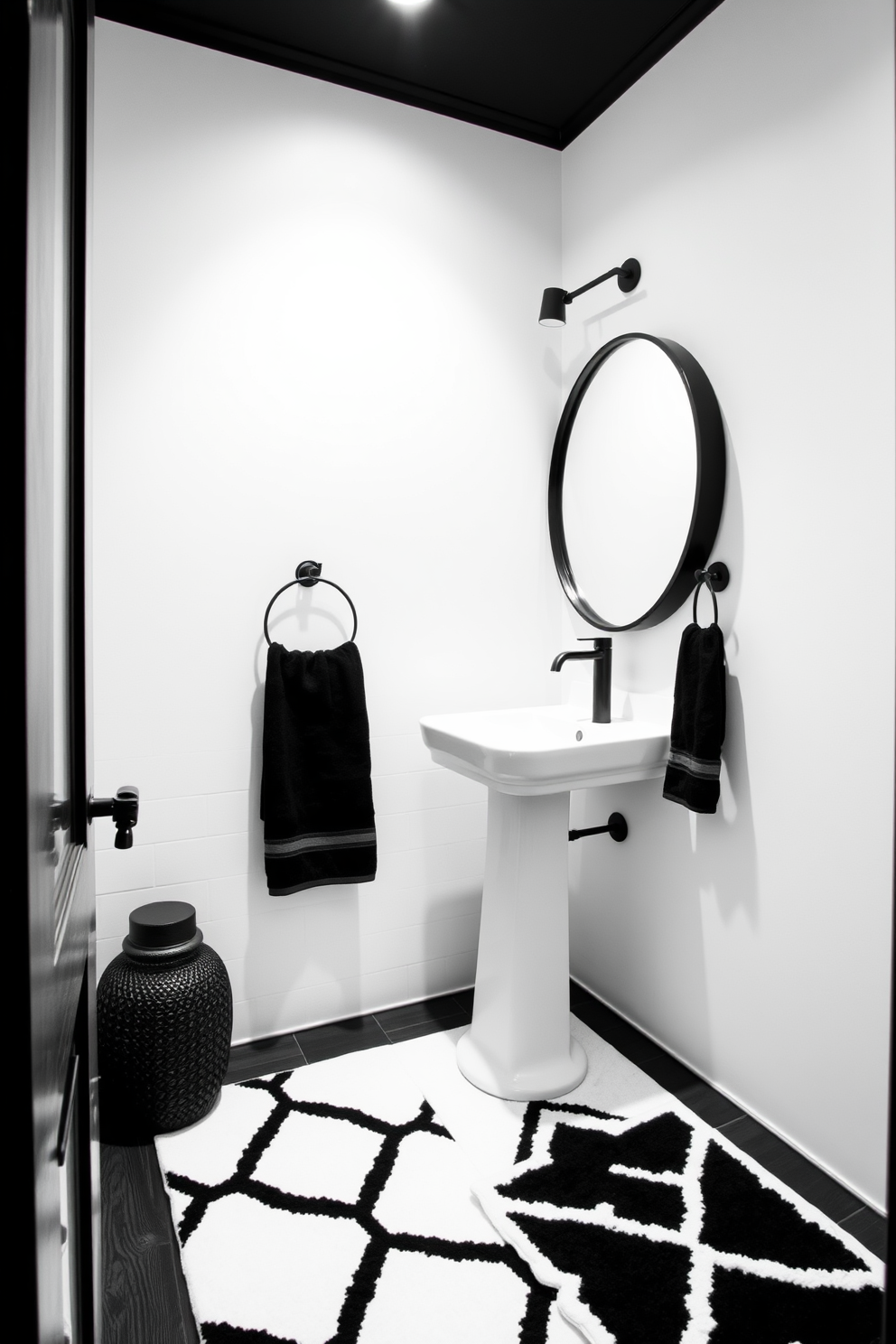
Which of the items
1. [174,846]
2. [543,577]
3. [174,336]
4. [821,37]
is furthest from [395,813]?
[821,37]

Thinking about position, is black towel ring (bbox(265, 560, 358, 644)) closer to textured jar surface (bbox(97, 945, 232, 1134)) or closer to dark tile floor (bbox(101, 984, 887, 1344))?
textured jar surface (bbox(97, 945, 232, 1134))

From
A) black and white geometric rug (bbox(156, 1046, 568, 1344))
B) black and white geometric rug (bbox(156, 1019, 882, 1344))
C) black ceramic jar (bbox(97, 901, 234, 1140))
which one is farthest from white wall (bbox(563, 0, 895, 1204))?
black ceramic jar (bbox(97, 901, 234, 1140))

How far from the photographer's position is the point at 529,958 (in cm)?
186

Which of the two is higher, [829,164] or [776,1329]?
[829,164]

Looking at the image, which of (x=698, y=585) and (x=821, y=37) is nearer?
(x=821, y=37)

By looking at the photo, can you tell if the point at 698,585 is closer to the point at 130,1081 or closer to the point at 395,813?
the point at 395,813

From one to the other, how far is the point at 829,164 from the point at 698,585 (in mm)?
843

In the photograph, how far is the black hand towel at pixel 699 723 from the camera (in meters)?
1.74

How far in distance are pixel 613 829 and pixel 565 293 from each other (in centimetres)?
146

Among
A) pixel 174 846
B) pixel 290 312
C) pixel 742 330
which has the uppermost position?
pixel 290 312

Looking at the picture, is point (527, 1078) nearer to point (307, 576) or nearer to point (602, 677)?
point (602, 677)

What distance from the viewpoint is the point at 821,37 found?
60.4 inches

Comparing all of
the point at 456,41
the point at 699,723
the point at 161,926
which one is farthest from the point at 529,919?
the point at 456,41

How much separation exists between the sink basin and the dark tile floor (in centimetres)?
72
